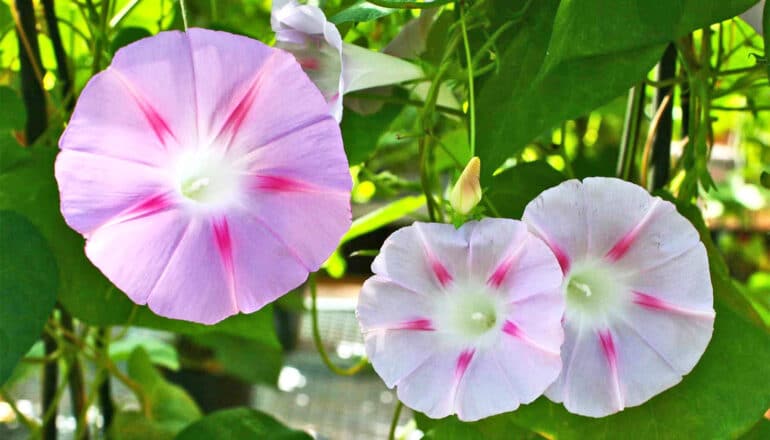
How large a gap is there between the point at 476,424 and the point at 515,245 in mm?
129

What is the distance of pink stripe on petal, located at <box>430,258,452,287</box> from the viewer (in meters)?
0.38

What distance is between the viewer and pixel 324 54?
17.3 inches

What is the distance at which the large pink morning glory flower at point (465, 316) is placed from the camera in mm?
364

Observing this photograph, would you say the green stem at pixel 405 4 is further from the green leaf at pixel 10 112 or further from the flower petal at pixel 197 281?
the green leaf at pixel 10 112

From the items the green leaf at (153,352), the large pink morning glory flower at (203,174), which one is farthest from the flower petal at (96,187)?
the green leaf at (153,352)

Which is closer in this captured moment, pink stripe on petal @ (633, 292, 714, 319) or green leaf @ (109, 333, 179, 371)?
pink stripe on petal @ (633, 292, 714, 319)

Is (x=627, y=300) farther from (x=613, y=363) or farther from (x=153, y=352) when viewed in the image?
(x=153, y=352)

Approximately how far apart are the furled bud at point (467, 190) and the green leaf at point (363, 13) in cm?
8

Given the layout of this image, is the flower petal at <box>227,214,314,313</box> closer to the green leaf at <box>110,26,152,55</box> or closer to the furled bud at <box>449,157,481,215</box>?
the furled bud at <box>449,157,481,215</box>

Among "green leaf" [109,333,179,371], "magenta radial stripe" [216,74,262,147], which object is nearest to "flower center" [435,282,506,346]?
"magenta radial stripe" [216,74,262,147]

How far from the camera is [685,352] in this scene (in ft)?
1.29

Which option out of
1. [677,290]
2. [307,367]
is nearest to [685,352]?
[677,290]

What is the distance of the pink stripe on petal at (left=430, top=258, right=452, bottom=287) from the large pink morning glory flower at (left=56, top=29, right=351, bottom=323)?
0.12 ft

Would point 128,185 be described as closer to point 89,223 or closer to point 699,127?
point 89,223
